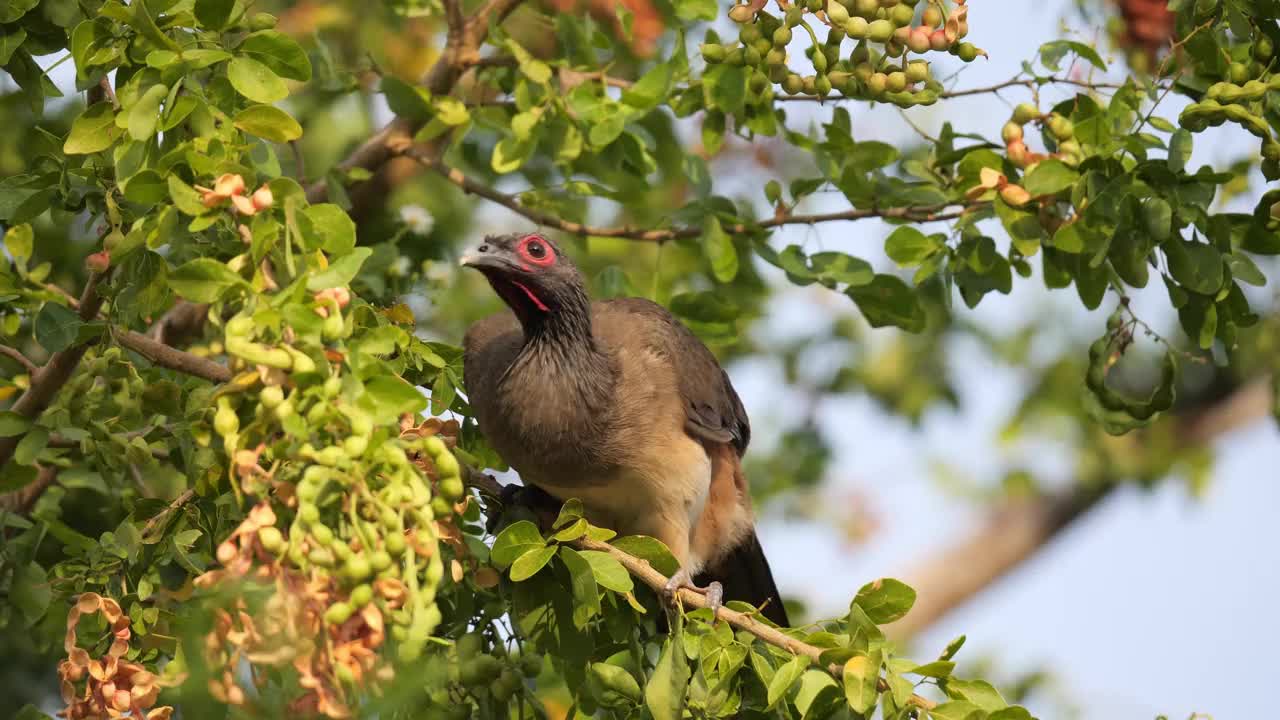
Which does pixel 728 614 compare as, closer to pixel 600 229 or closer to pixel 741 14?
pixel 741 14

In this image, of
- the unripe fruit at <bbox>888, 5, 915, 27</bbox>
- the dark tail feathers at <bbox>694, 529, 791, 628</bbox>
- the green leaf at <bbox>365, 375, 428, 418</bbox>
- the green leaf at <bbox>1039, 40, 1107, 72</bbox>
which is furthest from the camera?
the dark tail feathers at <bbox>694, 529, 791, 628</bbox>

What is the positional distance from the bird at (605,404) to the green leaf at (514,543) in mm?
837

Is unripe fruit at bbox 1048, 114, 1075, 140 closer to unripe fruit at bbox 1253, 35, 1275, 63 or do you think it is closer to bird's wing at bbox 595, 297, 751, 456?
unripe fruit at bbox 1253, 35, 1275, 63

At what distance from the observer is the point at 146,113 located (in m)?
2.86

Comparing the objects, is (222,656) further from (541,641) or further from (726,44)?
(726,44)

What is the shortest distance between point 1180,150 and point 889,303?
3.58 ft

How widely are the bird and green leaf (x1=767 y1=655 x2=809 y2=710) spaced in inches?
37.7

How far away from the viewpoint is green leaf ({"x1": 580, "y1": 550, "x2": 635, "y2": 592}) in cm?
321

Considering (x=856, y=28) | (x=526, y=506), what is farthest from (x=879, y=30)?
(x=526, y=506)

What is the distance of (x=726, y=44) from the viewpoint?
→ 414cm

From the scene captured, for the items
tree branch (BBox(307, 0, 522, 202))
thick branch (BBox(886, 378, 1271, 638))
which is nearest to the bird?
tree branch (BBox(307, 0, 522, 202))

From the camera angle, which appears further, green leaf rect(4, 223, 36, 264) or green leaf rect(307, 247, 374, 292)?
green leaf rect(4, 223, 36, 264)

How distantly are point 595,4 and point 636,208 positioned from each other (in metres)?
0.87

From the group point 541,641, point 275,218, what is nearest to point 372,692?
point 275,218
